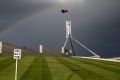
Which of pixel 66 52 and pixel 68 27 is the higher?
pixel 68 27

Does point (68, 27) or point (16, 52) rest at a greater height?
point (68, 27)

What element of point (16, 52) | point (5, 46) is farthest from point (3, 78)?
point (5, 46)

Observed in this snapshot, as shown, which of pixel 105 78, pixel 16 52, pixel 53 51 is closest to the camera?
pixel 16 52

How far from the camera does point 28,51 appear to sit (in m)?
131

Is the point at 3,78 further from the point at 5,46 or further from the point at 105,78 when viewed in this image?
the point at 5,46

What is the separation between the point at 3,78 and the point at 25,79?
2078mm

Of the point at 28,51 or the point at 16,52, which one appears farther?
the point at 28,51

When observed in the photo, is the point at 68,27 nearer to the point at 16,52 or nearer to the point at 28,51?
the point at 28,51

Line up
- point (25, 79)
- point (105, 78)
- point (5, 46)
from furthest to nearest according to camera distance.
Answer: point (5, 46), point (105, 78), point (25, 79)

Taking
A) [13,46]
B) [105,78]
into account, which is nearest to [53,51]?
[13,46]

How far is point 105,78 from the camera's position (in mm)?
30172

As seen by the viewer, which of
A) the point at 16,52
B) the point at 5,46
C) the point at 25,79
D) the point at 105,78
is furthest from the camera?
the point at 5,46

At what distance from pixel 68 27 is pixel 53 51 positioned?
504 inches

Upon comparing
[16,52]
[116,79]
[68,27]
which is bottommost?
[116,79]
